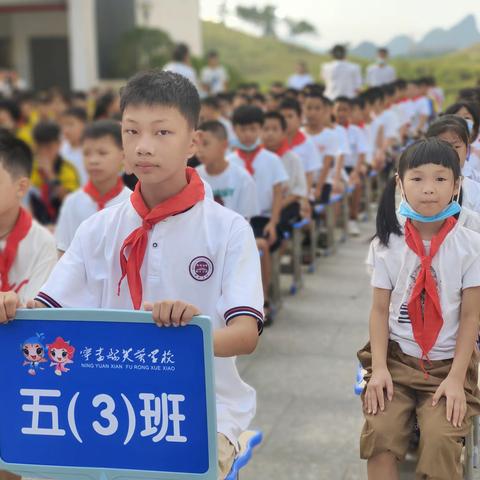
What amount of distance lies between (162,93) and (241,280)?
0.50 metres

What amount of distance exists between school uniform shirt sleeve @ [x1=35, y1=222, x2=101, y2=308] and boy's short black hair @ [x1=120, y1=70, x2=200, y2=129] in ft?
1.22

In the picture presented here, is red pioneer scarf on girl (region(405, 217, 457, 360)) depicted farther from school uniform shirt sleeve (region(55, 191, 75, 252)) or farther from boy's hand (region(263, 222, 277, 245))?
boy's hand (region(263, 222, 277, 245))

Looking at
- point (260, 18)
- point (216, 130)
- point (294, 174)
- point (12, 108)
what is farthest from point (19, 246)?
point (260, 18)

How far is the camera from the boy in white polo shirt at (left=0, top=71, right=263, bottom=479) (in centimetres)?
207

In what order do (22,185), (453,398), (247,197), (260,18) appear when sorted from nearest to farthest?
1. (453,398)
2. (22,185)
3. (247,197)
4. (260,18)

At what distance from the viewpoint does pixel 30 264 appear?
2.93 metres

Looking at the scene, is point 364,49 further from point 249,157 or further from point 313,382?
point 313,382

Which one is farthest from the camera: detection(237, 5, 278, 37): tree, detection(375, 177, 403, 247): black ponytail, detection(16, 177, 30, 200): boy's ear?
detection(237, 5, 278, 37): tree

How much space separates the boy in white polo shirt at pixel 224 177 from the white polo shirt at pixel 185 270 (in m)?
2.76

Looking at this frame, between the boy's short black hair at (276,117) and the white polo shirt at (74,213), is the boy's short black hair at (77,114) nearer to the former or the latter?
the boy's short black hair at (276,117)

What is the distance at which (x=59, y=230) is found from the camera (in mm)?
3916

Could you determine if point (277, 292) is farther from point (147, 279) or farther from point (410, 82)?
point (410, 82)

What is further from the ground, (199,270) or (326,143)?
(326,143)

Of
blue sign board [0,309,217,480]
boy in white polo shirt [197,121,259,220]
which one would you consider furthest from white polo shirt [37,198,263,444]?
boy in white polo shirt [197,121,259,220]
